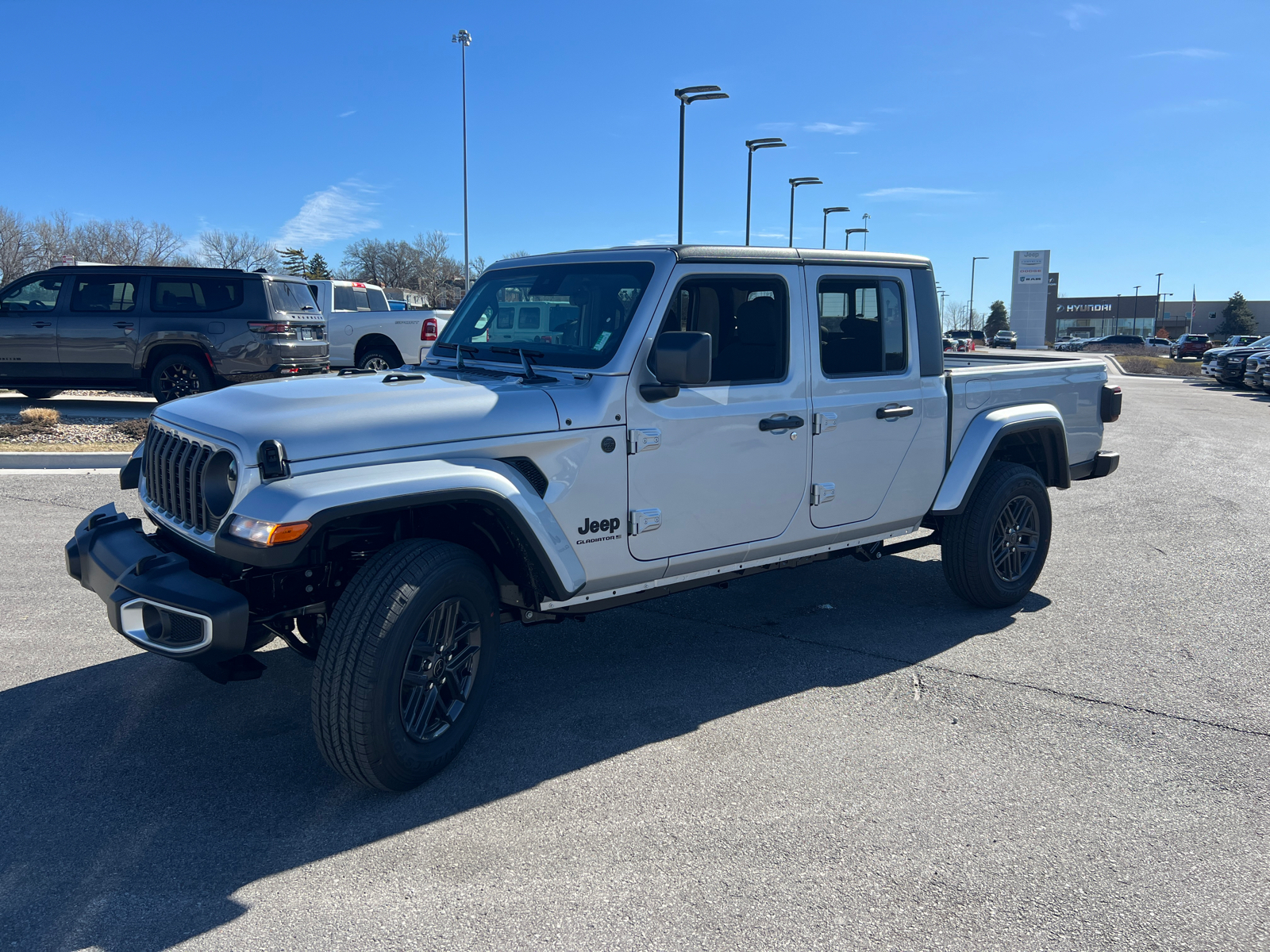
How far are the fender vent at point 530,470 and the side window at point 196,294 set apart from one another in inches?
406

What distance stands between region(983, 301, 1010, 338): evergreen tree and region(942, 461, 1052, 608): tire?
12499cm

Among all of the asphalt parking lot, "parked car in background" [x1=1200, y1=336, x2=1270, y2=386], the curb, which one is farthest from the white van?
"parked car in background" [x1=1200, y1=336, x2=1270, y2=386]

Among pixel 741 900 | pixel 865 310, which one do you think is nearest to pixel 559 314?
pixel 865 310

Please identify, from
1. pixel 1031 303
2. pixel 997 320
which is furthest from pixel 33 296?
pixel 997 320

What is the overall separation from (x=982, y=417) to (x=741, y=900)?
3465 mm

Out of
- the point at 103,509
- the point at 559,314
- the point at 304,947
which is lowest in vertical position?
the point at 304,947

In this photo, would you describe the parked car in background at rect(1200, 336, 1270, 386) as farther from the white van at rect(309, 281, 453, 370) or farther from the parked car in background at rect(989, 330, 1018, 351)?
the parked car in background at rect(989, 330, 1018, 351)

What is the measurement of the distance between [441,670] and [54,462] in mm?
7684

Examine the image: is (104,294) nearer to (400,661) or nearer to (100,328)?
(100,328)

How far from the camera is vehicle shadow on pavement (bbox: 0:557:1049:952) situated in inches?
114

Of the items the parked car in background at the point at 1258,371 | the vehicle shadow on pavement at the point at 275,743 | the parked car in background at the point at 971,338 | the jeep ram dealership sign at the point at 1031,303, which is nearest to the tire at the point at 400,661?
the vehicle shadow on pavement at the point at 275,743

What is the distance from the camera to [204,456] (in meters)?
3.49

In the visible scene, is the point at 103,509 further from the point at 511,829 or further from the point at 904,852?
the point at 904,852

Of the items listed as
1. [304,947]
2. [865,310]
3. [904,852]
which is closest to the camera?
[304,947]
